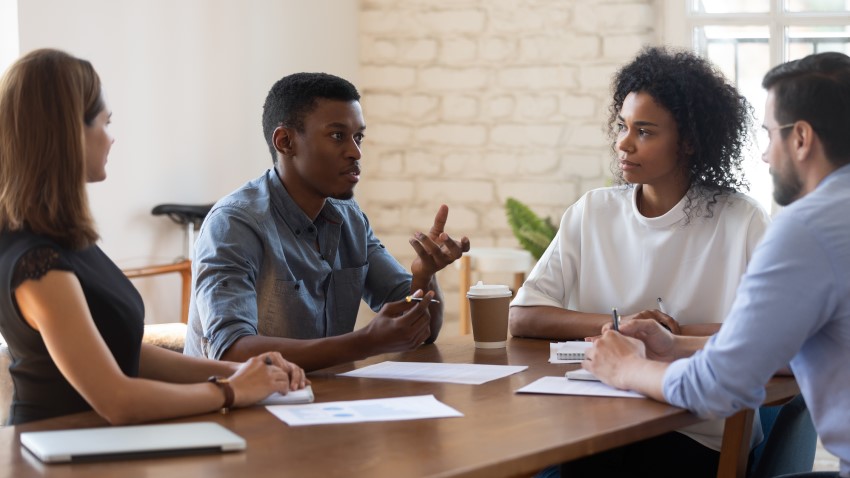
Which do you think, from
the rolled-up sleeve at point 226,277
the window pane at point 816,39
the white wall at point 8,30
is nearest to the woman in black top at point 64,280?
the rolled-up sleeve at point 226,277

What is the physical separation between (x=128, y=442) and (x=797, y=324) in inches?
39.4

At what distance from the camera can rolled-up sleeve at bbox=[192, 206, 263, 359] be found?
225cm

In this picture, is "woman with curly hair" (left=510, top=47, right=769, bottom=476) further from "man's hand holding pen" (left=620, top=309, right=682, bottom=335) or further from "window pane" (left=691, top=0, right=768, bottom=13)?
"window pane" (left=691, top=0, right=768, bottom=13)

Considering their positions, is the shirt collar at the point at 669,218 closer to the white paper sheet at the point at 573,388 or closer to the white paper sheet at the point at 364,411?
the white paper sheet at the point at 573,388

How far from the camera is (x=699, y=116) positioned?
8.77ft

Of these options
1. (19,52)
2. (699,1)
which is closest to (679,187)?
(19,52)

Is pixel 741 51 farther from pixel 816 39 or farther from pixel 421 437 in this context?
pixel 421 437

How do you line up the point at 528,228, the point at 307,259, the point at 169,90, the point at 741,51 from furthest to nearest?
the point at 741,51 → the point at 528,228 → the point at 169,90 → the point at 307,259

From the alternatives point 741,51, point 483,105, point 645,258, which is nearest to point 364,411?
point 645,258

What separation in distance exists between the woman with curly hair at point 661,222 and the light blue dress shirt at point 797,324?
2.30 ft

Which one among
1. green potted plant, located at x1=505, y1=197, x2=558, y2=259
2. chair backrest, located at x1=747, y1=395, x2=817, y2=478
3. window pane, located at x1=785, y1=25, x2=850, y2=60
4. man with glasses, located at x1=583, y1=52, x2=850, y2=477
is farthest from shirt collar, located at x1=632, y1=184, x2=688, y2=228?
window pane, located at x1=785, y1=25, x2=850, y2=60

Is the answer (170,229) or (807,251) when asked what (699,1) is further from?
(807,251)

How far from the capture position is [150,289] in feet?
14.6

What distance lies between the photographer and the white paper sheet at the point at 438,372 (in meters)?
2.05
